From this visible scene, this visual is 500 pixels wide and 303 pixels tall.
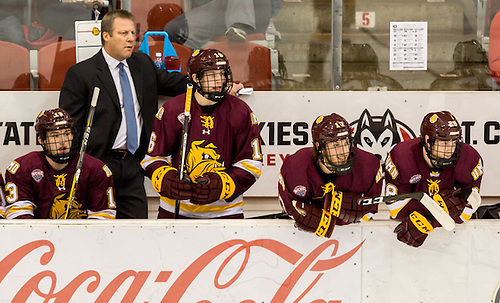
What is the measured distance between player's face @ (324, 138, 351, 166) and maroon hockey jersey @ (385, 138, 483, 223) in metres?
0.39

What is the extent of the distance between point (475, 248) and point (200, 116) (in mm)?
1294

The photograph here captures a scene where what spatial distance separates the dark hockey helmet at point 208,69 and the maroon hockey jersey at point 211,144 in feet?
0.39

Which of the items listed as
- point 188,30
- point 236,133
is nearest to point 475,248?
point 236,133

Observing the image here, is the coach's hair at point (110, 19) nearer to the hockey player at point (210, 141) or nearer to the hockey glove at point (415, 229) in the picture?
the hockey player at point (210, 141)

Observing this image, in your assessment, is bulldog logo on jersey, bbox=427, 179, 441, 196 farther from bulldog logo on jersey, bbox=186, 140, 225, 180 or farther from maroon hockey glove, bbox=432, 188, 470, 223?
bulldog logo on jersey, bbox=186, 140, 225, 180

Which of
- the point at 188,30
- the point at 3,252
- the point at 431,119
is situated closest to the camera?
the point at 3,252

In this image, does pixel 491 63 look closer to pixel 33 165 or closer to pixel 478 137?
pixel 478 137

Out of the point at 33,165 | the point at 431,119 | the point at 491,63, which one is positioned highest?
the point at 491,63

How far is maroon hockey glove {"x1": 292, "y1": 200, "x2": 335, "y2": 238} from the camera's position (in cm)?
256

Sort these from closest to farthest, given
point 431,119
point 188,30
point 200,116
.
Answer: point 431,119, point 200,116, point 188,30

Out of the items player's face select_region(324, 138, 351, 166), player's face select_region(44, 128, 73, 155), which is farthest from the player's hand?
player's face select_region(324, 138, 351, 166)

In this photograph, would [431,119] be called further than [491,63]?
No

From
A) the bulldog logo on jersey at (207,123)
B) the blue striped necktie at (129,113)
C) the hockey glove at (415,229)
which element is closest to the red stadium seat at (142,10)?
the blue striped necktie at (129,113)

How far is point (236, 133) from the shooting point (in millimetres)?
3070
